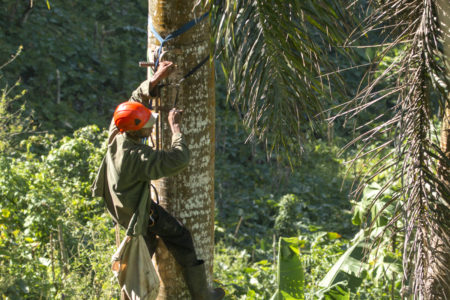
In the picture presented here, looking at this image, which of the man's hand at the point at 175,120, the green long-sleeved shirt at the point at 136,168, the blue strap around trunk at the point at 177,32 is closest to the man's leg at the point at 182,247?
the green long-sleeved shirt at the point at 136,168

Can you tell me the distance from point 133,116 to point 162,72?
0.34 metres

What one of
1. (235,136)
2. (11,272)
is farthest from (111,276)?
(235,136)

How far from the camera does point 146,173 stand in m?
3.48

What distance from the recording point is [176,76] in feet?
12.0

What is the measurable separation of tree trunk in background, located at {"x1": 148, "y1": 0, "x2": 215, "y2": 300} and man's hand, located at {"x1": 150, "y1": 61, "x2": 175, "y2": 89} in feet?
0.15

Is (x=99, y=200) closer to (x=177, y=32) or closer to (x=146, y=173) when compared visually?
(x=146, y=173)

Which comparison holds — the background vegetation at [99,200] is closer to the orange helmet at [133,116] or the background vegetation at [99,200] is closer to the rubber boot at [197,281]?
the orange helmet at [133,116]

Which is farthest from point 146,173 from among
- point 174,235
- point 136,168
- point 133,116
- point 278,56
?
point 278,56

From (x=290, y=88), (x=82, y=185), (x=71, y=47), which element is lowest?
(x=82, y=185)

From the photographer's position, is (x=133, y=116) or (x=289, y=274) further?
(x=289, y=274)

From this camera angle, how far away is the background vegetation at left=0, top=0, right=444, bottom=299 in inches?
204

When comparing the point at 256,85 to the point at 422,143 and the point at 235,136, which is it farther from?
the point at 235,136

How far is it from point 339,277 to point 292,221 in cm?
387

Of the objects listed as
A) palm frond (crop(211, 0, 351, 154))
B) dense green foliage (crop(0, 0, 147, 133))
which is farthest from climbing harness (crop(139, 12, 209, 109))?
dense green foliage (crop(0, 0, 147, 133))
